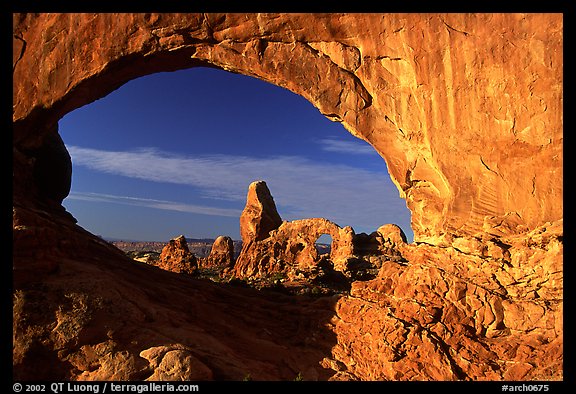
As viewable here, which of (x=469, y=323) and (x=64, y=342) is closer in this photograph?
(x=64, y=342)

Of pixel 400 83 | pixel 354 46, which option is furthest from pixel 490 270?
pixel 354 46

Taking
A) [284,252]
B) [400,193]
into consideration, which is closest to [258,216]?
[284,252]

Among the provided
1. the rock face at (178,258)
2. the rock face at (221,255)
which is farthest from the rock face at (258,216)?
the rock face at (178,258)

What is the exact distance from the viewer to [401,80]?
11820mm

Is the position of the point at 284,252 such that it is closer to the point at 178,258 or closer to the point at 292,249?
the point at 292,249

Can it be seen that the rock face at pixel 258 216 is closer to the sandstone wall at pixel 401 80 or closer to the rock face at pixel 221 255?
the rock face at pixel 221 255

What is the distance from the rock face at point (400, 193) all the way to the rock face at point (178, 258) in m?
14.1

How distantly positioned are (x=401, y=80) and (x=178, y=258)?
2333 cm

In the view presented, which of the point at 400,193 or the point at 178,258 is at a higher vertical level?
the point at 400,193

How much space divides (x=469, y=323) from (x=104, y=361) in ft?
33.6

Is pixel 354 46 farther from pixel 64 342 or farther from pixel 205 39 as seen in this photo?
pixel 64 342

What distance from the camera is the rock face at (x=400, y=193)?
945cm
